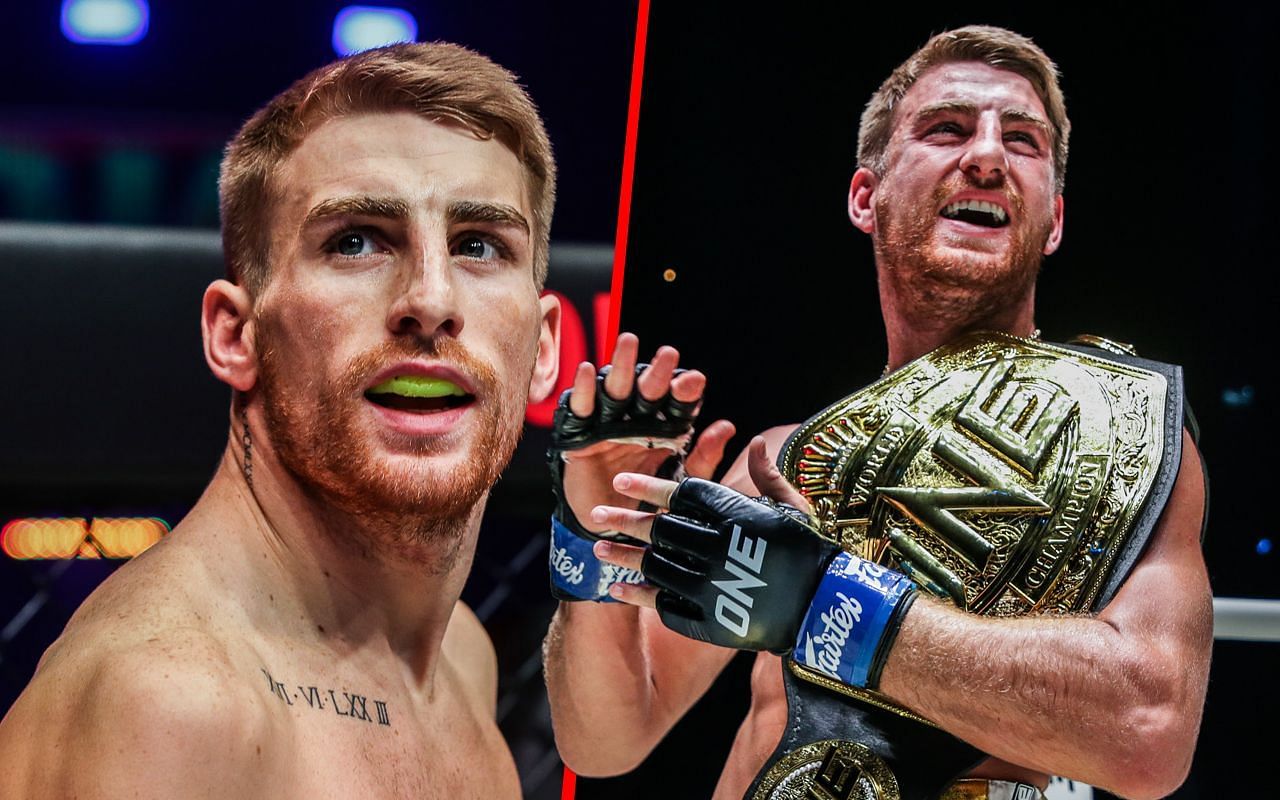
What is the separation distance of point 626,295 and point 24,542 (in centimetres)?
161

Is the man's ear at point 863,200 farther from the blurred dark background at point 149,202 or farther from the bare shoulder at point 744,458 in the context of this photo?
the blurred dark background at point 149,202

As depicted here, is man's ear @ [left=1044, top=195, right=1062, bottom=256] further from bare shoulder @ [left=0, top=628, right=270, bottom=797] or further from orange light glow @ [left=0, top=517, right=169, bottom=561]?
orange light glow @ [left=0, top=517, right=169, bottom=561]

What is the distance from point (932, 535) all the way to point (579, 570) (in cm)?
56

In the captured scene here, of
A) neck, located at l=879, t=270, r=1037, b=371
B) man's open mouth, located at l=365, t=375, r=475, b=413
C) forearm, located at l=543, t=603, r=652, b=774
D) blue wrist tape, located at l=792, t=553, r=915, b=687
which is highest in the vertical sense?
neck, located at l=879, t=270, r=1037, b=371

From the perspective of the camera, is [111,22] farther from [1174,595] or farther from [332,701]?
[1174,595]

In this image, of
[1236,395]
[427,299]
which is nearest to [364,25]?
[427,299]

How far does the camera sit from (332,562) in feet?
6.40

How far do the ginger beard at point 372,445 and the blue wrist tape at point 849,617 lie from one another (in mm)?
520

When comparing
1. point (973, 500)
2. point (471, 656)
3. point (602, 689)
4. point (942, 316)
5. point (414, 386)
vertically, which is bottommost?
point (471, 656)

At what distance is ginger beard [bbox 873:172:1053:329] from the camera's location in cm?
206

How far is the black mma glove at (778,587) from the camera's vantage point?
179 cm

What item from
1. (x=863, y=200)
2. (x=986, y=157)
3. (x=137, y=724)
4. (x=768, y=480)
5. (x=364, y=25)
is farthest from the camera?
(x=364, y=25)

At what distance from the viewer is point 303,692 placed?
5.80 ft

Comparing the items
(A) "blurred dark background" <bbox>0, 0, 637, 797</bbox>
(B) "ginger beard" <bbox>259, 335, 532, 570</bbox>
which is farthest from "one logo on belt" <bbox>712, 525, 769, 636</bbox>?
(A) "blurred dark background" <bbox>0, 0, 637, 797</bbox>
